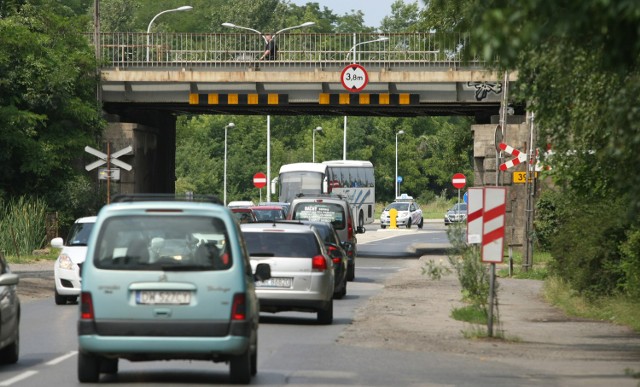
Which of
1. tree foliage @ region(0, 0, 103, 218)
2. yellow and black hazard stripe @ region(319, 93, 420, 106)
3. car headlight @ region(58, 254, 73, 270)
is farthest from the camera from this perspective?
yellow and black hazard stripe @ region(319, 93, 420, 106)

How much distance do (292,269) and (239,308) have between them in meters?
8.12

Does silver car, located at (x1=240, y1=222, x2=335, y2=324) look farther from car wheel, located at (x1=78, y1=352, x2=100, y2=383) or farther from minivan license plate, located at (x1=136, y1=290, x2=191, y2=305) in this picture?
minivan license plate, located at (x1=136, y1=290, x2=191, y2=305)

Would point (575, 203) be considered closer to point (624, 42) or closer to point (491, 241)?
point (491, 241)

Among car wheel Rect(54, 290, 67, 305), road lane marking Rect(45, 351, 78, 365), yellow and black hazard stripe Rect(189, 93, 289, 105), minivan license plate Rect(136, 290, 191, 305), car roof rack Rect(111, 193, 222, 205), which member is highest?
yellow and black hazard stripe Rect(189, 93, 289, 105)

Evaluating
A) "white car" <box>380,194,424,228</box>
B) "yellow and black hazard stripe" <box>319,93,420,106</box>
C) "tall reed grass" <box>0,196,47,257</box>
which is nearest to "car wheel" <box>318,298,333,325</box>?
"tall reed grass" <box>0,196,47,257</box>

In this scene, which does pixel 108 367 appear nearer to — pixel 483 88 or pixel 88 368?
pixel 88 368

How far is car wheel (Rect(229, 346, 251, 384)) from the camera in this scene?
42.9 ft

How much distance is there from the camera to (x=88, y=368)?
13148mm

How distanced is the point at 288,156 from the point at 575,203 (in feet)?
274

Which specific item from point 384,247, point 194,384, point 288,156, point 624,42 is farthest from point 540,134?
point 288,156

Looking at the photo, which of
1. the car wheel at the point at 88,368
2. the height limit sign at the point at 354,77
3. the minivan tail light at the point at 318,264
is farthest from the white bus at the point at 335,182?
the car wheel at the point at 88,368

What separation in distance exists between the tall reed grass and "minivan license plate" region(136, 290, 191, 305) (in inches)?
1087

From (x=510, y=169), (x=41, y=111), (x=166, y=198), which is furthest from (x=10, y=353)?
(x=41, y=111)

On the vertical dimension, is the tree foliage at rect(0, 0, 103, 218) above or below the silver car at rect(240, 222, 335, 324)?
above
